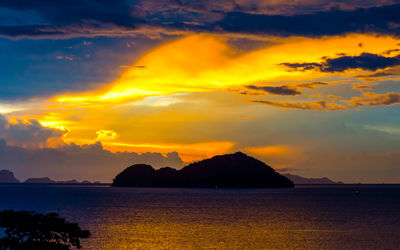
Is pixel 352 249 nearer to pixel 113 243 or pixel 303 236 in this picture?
pixel 303 236

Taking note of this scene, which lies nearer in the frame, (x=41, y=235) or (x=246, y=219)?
(x=41, y=235)

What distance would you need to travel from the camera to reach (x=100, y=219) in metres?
122

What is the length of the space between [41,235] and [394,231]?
261 ft

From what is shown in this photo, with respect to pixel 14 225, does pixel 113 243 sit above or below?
below

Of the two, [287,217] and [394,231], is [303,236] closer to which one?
[394,231]

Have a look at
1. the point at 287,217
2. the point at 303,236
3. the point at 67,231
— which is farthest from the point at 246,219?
the point at 67,231

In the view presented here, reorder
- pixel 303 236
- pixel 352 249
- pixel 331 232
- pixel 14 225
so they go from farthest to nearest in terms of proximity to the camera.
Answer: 1. pixel 331 232
2. pixel 303 236
3. pixel 352 249
4. pixel 14 225

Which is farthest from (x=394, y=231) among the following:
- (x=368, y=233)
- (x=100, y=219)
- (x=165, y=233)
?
(x=100, y=219)

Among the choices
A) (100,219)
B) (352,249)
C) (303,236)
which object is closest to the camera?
(352,249)

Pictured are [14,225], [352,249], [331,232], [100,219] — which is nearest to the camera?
[14,225]

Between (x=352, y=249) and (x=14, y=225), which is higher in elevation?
(x=14, y=225)

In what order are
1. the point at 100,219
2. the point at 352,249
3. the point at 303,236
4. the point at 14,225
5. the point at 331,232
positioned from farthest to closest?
the point at 100,219 < the point at 331,232 < the point at 303,236 < the point at 352,249 < the point at 14,225

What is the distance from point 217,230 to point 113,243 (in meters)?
25.7

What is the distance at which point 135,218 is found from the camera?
124 metres
